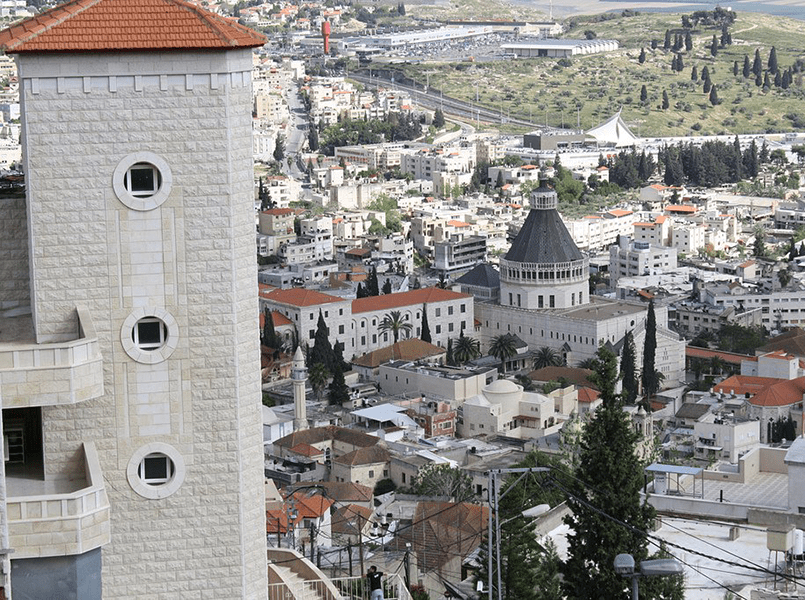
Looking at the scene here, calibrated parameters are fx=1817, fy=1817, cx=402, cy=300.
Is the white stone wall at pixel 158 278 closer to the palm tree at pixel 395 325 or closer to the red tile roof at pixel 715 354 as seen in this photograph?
the red tile roof at pixel 715 354

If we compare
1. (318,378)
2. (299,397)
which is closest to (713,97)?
(318,378)

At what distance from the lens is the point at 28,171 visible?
12.3 meters

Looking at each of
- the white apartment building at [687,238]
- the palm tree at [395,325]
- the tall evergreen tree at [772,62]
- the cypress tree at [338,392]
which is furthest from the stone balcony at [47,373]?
the tall evergreen tree at [772,62]

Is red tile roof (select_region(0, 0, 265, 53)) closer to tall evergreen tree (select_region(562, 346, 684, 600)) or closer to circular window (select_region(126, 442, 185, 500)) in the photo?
circular window (select_region(126, 442, 185, 500))

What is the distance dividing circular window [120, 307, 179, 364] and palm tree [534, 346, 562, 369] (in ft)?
124

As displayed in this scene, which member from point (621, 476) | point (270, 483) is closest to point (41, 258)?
point (621, 476)

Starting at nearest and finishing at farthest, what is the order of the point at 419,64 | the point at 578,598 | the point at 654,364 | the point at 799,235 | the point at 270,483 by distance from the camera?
the point at 578,598
the point at 270,483
the point at 654,364
the point at 799,235
the point at 419,64

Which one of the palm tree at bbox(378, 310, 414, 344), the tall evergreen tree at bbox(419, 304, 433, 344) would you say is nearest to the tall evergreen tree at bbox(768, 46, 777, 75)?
the tall evergreen tree at bbox(419, 304, 433, 344)

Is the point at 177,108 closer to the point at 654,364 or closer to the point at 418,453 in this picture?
the point at 418,453

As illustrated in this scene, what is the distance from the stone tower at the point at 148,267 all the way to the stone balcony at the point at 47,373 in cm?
20

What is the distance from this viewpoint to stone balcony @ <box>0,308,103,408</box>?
11562 millimetres

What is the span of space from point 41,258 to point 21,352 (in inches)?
40.2

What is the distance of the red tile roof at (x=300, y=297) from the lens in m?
51.9

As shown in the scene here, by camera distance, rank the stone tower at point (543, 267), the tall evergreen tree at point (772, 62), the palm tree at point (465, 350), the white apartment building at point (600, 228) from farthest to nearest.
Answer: the tall evergreen tree at point (772, 62), the white apartment building at point (600, 228), the stone tower at point (543, 267), the palm tree at point (465, 350)
